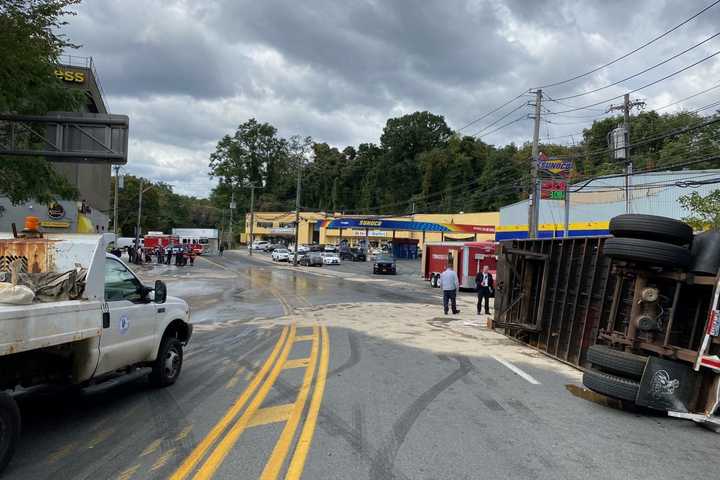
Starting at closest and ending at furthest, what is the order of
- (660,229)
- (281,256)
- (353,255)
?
(660,229) < (281,256) < (353,255)

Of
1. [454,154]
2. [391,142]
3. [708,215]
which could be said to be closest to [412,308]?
[708,215]

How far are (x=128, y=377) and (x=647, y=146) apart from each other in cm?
6425

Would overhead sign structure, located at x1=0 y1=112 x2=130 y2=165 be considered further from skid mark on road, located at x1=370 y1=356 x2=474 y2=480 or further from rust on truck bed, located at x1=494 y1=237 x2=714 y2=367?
rust on truck bed, located at x1=494 y1=237 x2=714 y2=367

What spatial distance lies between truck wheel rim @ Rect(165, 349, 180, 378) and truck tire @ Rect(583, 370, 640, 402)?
18.6 feet

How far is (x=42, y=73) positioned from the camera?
1144 centimetres

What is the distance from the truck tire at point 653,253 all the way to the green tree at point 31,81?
34.9ft

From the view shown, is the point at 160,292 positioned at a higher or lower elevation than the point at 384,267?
higher

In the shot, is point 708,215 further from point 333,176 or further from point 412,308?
point 333,176

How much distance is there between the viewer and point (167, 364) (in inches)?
303

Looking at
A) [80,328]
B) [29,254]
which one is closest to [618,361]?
[80,328]

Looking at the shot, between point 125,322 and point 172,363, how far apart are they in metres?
1.61

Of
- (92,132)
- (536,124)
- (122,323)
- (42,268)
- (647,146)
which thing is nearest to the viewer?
(42,268)

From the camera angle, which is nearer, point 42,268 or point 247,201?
point 42,268

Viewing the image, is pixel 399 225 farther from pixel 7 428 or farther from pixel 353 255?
pixel 7 428
